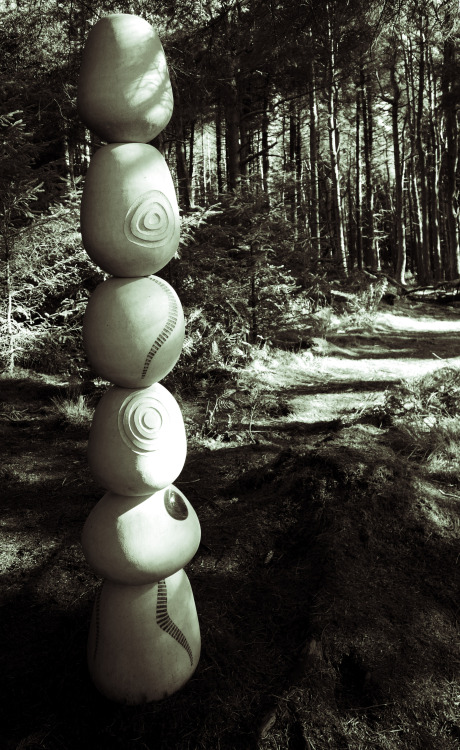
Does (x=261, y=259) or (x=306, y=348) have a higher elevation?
(x=261, y=259)

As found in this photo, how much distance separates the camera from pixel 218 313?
7934 mm

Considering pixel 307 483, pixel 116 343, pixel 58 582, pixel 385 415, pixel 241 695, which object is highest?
pixel 116 343

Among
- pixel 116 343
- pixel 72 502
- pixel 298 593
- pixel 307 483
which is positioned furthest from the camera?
pixel 72 502

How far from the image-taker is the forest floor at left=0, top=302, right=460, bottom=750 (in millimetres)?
2275

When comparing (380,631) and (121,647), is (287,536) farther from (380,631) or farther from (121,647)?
(121,647)

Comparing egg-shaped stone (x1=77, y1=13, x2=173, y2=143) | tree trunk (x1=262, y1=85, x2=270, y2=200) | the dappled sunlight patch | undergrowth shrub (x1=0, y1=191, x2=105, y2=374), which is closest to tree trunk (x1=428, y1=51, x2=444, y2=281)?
tree trunk (x1=262, y1=85, x2=270, y2=200)

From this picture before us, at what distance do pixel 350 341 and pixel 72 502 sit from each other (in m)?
7.72

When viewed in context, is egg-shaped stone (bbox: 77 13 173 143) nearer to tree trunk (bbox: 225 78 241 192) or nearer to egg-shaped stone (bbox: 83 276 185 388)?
egg-shaped stone (bbox: 83 276 185 388)

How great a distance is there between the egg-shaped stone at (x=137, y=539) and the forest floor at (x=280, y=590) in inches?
24.0

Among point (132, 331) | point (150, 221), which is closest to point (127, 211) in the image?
point (150, 221)

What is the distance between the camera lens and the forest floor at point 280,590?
89.6 inches

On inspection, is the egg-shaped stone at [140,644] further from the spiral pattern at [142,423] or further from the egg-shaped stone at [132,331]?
the egg-shaped stone at [132,331]

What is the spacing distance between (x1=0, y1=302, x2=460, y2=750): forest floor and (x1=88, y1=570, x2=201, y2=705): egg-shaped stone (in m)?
0.08

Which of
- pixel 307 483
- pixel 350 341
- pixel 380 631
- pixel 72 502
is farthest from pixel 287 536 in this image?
A: pixel 350 341
